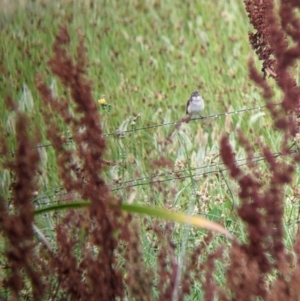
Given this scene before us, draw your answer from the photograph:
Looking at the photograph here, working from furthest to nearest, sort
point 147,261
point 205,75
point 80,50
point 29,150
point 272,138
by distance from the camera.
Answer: point 205,75, point 272,138, point 147,261, point 80,50, point 29,150

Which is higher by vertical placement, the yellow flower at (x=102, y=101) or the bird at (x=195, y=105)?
the yellow flower at (x=102, y=101)

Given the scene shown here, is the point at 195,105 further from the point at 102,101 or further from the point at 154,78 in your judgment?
the point at 154,78

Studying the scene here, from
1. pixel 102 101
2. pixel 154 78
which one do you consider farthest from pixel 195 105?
pixel 154 78

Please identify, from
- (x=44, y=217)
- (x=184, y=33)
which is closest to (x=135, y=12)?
(x=184, y=33)

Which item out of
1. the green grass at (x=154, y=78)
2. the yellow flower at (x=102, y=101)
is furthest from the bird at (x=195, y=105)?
the yellow flower at (x=102, y=101)

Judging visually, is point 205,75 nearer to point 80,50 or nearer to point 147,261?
point 147,261

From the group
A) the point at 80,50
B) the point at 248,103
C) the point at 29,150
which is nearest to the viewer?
the point at 29,150

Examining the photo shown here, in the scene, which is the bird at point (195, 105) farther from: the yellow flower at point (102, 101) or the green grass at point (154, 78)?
the yellow flower at point (102, 101)

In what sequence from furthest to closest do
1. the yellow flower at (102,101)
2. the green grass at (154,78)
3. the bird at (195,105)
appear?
the yellow flower at (102,101) → the bird at (195,105) → the green grass at (154,78)
